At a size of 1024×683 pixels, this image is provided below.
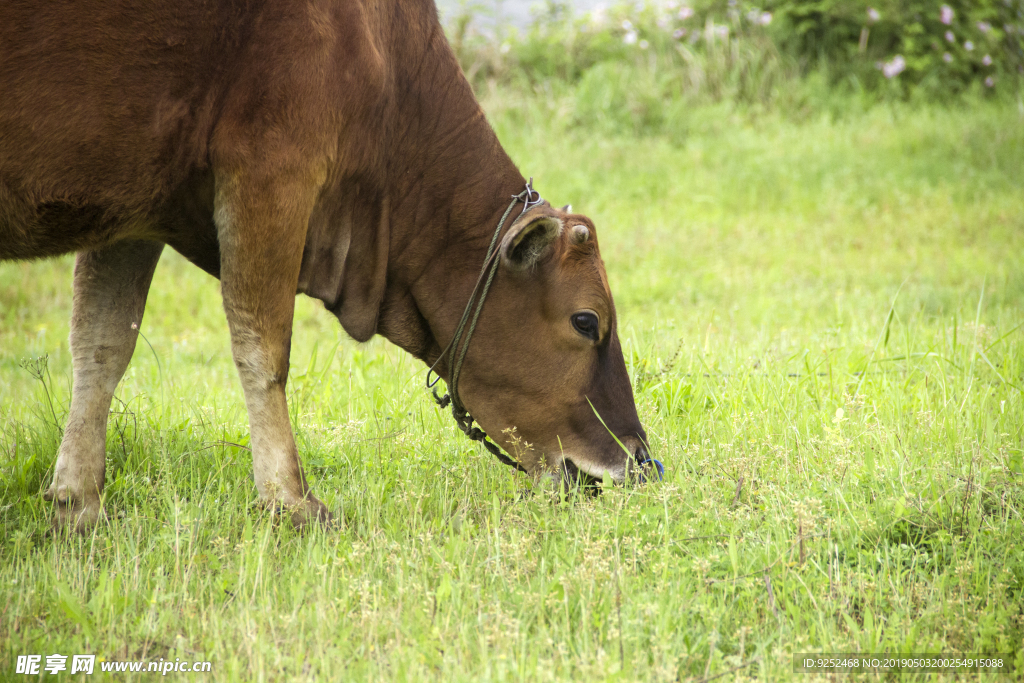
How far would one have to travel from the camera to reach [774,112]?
456 inches

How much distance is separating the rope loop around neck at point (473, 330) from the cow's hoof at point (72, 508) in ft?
4.49

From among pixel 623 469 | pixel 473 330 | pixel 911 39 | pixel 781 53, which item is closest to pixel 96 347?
pixel 473 330

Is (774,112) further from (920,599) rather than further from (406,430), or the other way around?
(920,599)

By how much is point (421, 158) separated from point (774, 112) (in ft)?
30.4

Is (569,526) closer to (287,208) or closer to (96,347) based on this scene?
(287,208)

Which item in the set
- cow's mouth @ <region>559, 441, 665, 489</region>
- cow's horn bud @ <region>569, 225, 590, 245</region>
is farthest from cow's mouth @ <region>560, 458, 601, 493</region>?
cow's horn bud @ <region>569, 225, 590, 245</region>

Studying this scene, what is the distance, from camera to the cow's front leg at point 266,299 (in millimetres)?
2914

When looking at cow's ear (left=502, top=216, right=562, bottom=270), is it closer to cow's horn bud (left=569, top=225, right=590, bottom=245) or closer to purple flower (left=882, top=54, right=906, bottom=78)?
cow's horn bud (left=569, top=225, right=590, bottom=245)

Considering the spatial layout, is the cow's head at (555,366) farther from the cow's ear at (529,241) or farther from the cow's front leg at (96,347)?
the cow's front leg at (96,347)

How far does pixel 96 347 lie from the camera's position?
3.52m

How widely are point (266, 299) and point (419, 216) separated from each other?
2.40 ft

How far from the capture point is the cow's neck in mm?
3375

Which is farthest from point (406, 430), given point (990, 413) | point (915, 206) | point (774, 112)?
point (774, 112)

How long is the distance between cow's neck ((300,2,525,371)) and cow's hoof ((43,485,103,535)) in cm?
119
